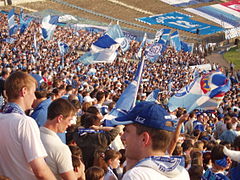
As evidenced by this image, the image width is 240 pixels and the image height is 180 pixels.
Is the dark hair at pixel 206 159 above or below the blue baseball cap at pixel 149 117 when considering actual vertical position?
below

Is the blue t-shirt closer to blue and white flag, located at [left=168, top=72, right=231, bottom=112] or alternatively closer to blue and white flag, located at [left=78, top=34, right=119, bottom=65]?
blue and white flag, located at [left=168, top=72, right=231, bottom=112]

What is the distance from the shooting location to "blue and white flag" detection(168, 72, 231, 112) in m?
8.55

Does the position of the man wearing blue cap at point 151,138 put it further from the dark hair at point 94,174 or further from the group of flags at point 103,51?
the group of flags at point 103,51

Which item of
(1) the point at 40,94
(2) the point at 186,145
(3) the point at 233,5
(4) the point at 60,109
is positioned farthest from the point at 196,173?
(3) the point at 233,5

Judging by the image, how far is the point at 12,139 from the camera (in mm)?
3826

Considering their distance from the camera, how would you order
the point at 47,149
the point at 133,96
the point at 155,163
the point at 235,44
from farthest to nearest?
1. the point at 235,44
2. the point at 133,96
3. the point at 47,149
4. the point at 155,163

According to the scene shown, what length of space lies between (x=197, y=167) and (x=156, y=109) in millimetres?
2365

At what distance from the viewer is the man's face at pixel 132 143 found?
3160 mm

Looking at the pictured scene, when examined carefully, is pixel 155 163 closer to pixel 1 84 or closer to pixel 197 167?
pixel 197 167

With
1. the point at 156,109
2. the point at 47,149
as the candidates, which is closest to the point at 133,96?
the point at 47,149

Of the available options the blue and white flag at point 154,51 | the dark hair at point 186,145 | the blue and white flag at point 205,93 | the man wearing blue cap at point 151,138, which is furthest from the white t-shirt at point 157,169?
the blue and white flag at point 154,51

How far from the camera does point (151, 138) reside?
3.16 metres

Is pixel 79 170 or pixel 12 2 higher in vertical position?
pixel 12 2

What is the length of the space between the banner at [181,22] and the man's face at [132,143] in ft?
144
